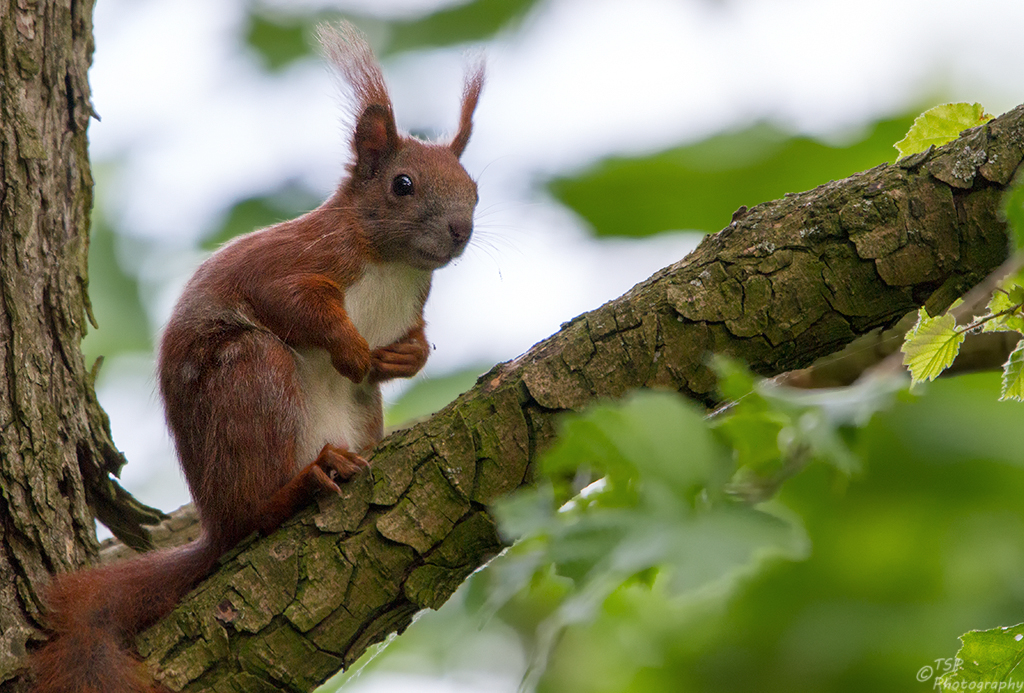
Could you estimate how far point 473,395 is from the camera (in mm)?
1894

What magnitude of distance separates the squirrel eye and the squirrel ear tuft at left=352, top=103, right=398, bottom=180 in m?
0.09

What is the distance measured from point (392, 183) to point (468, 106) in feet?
1.65

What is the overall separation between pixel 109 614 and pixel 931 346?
1750mm

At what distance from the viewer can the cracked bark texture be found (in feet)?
5.64

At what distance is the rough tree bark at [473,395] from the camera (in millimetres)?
1723

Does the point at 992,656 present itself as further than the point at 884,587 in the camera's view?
No

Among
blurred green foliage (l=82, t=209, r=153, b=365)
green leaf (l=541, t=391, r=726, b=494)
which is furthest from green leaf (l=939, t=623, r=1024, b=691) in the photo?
blurred green foliage (l=82, t=209, r=153, b=365)

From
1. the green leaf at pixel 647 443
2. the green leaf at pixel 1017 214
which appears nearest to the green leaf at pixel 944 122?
the green leaf at pixel 1017 214

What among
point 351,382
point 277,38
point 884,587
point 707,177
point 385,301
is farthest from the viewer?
point 277,38

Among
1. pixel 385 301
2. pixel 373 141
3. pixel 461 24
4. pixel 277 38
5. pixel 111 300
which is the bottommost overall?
pixel 385 301

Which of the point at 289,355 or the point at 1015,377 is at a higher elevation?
the point at 289,355

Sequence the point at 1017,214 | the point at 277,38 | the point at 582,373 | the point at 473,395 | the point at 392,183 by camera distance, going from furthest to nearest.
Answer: the point at 277,38
the point at 392,183
the point at 473,395
the point at 582,373
the point at 1017,214

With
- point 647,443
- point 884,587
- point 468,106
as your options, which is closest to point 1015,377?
point 647,443

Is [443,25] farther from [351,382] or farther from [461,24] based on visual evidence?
[351,382]
